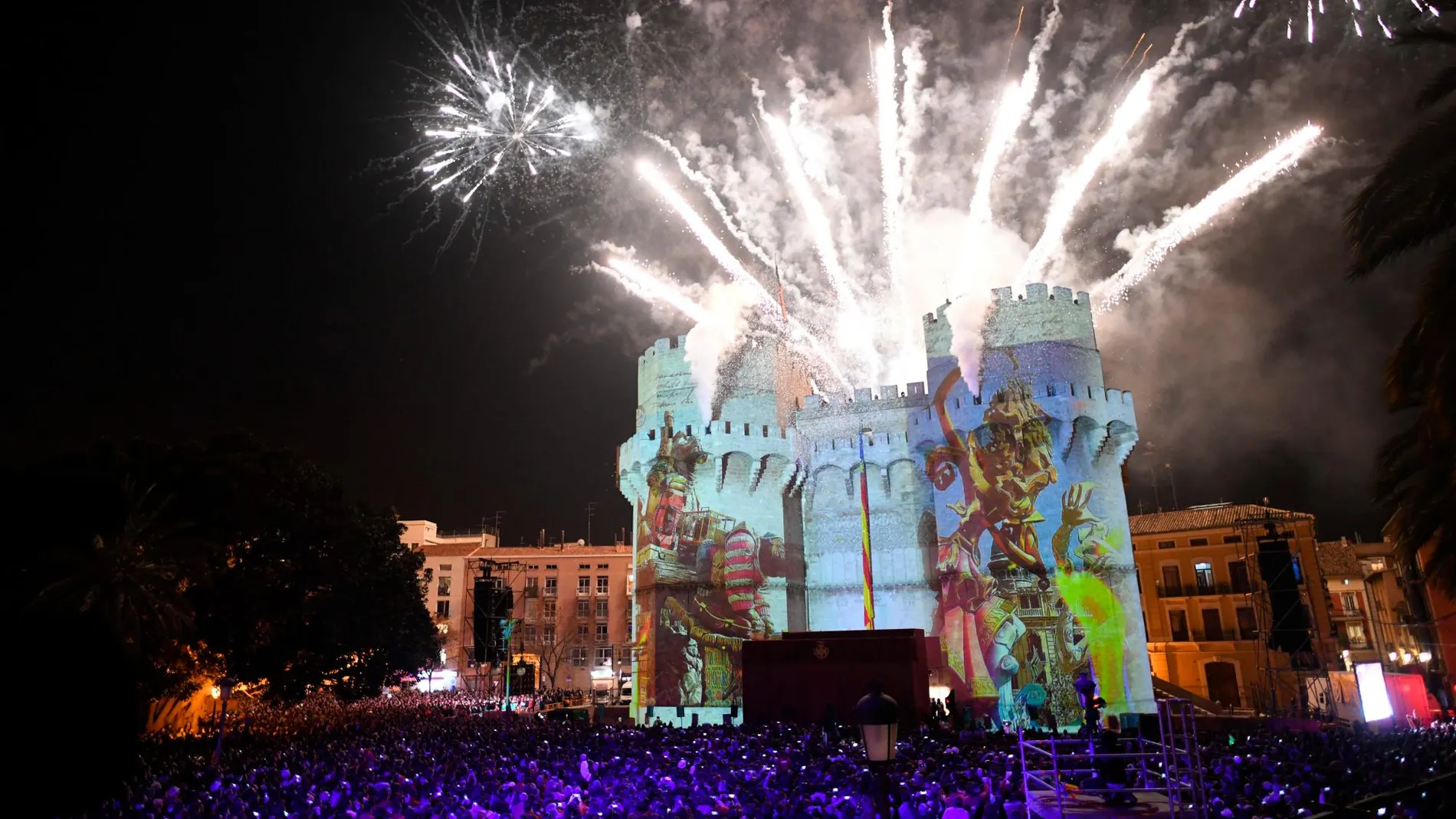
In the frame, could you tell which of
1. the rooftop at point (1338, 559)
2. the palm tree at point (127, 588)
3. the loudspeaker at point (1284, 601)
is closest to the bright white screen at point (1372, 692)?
the loudspeaker at point (1284, 601)

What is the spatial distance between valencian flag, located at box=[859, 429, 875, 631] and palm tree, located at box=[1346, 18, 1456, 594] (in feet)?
63.3

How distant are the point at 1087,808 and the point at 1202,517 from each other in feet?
124

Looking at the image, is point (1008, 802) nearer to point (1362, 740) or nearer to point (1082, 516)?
point (1362, 740)

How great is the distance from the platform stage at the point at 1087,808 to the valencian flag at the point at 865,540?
1970cm

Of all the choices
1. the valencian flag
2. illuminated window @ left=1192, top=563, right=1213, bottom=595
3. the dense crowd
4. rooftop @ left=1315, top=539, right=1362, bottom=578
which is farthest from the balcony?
the dense crowd

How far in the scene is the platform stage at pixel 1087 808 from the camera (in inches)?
355

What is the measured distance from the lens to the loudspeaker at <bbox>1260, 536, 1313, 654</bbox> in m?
23.8

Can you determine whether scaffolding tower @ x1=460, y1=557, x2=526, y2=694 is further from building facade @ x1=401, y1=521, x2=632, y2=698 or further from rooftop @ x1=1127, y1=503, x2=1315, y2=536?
rooftop @ x1=1127, y1=503, x2=1315, y2=536

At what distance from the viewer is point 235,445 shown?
83.3 feet

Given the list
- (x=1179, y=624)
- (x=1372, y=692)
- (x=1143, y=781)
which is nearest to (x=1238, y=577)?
(x=1179, y=624)

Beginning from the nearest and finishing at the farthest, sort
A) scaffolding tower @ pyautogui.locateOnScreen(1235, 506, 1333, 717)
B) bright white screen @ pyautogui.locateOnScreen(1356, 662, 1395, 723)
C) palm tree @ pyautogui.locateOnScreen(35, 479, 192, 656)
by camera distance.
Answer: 1. palm tree @ pyautogui.locateOnScreen(35, 479, 192, 656)
2. bright white screen @ pyautogui.locateOnScreen(1356, 662, 1395, 723)
3. scaffolding tower @ pyautogui.locateOnScreen(1235, 506, 1333, 717)

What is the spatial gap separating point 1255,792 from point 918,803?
13.7ft

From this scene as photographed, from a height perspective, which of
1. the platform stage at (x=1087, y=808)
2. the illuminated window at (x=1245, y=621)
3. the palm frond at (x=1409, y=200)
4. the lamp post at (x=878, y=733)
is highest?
the palm frond at (x=1409, y=200)

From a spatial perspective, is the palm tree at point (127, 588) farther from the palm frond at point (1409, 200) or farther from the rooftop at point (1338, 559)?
the rooftop at point (1338, 559)
